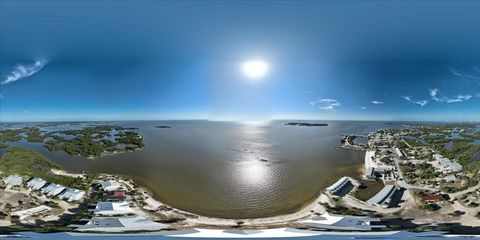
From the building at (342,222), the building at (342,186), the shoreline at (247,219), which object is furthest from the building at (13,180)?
the building at (342,186)

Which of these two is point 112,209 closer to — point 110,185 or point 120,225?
point 120,225

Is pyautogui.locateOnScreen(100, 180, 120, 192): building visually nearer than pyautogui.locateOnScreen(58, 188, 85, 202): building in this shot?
No

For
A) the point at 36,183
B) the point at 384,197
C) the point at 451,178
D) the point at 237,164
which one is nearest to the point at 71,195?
the point at 36,183

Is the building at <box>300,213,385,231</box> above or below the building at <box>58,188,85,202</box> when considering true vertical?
below

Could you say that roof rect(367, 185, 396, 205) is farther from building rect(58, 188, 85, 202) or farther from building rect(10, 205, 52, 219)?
building rect(10, 205, 52, 219)

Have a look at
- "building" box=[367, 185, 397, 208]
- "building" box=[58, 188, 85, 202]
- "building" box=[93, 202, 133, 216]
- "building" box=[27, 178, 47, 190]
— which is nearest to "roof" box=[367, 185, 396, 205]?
"building" box=[367, 185, 397, 208]
